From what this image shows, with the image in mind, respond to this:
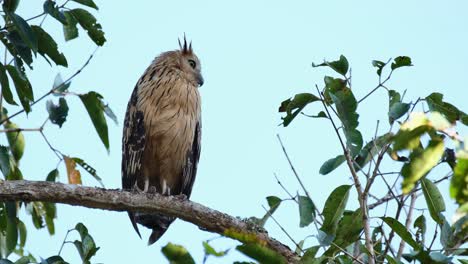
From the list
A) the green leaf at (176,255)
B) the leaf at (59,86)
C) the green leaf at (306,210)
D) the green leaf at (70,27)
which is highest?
the green leaf at (70,27)

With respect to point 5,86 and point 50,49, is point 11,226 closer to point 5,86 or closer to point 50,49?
point 5,86

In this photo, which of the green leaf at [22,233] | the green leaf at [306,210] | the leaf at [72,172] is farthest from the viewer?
the green leaf at [22,233]

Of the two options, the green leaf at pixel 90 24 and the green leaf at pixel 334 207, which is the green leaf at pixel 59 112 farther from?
the green leaf at pixel 334 207

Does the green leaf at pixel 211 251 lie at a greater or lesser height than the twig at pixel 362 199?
lesser

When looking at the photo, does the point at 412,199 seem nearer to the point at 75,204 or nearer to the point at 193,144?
the point at 75,204

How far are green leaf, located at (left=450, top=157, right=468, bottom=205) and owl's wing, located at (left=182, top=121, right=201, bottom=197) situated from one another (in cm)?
447

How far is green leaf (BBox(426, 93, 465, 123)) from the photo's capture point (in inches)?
144

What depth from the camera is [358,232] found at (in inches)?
148

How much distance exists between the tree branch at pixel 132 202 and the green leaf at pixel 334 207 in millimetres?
504

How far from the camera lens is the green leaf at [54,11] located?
4395mm

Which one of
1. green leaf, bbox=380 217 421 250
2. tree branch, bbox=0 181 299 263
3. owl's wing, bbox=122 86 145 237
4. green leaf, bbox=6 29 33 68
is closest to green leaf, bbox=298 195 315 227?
Answer: green leaf, bbox=380 217 421 250

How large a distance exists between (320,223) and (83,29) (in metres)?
2.06

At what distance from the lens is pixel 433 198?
3480 mm

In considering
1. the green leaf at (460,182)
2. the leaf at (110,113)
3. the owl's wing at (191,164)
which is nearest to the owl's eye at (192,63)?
the owl's wing at (191,164)
